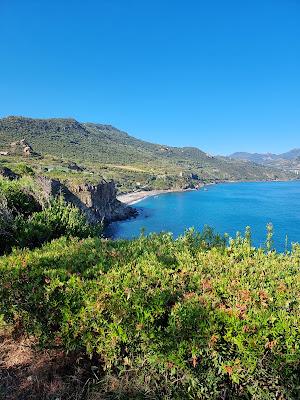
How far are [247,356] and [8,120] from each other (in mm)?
214799

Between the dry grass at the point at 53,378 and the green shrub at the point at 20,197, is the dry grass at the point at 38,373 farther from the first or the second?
the green shrub at the point at 20,197

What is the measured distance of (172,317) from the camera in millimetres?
4059

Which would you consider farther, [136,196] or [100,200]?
[136,196]

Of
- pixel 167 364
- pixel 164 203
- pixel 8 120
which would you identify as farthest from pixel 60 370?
pixel 8 120

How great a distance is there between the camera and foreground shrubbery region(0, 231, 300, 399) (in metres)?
3.68

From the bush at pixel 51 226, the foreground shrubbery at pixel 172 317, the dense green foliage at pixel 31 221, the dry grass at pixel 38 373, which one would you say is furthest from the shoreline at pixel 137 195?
the foreground shrubbery at pixel 172 317

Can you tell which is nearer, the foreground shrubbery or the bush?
the foreground shrubbery

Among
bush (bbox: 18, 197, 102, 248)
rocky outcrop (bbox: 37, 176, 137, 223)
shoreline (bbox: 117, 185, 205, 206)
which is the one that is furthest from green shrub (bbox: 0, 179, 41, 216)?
shoreline (bbox: 117, 185, 205, 206)

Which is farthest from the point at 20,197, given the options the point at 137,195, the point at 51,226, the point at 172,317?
the point at 137,195

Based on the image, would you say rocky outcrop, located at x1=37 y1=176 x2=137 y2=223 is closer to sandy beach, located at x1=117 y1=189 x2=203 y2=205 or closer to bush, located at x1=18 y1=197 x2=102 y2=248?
sandy beach, located at x1=117 y1=189 x2=203 y2=205

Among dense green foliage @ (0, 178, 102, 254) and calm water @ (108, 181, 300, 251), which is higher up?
dense green foliage @ (0, 178, 102, 254)

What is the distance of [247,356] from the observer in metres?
3.66

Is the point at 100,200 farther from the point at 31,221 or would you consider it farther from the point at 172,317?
the point at 172,317

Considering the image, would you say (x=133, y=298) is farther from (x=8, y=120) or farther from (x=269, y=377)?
(x=8, y=120)
